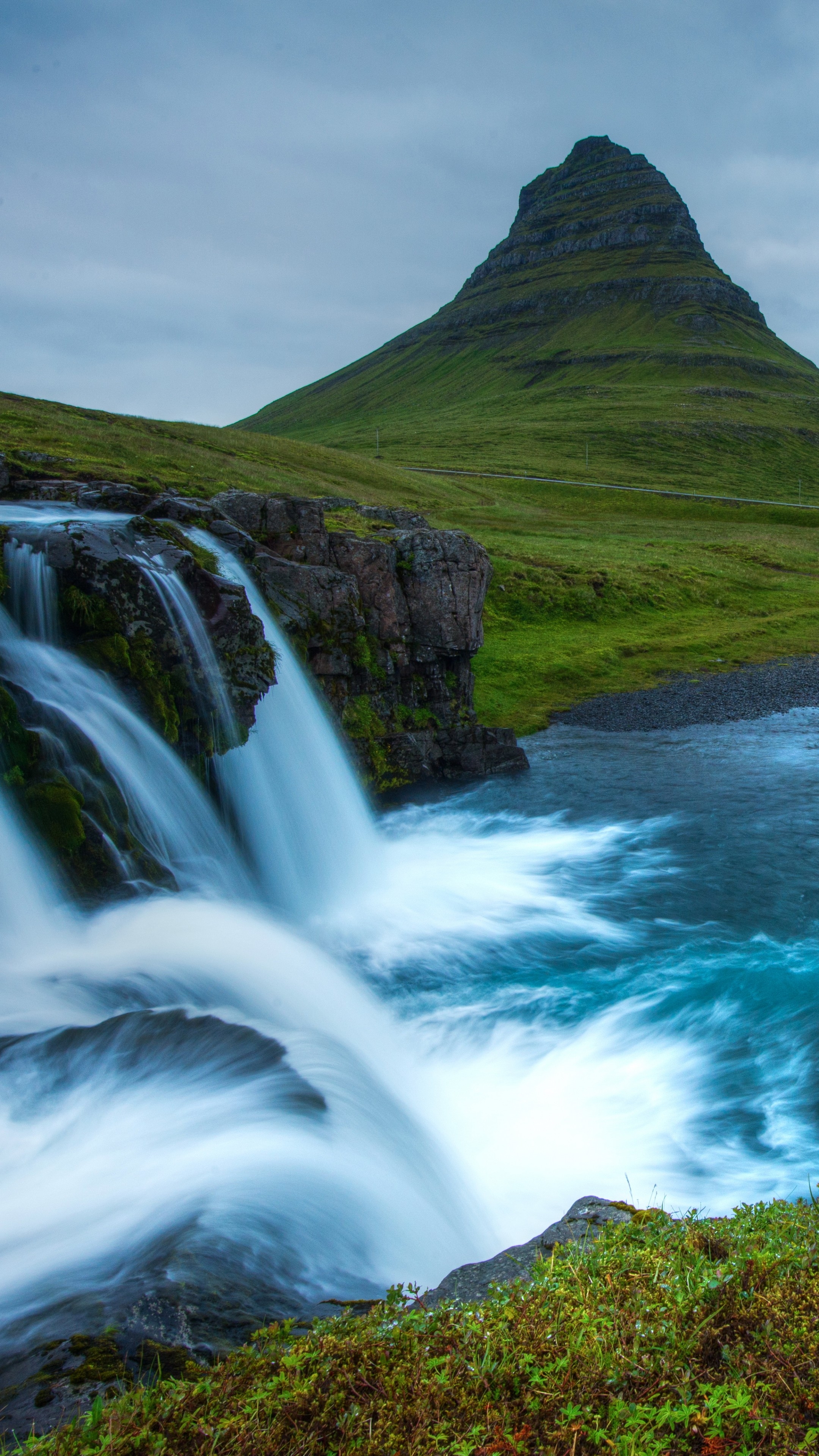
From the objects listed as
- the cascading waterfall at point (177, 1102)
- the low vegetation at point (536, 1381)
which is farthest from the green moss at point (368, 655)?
the low vegetation at point (536, 1381)

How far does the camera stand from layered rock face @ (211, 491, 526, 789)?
24.5 meters

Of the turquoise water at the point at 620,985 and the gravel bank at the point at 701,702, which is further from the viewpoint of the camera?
the gravel bank at the point at 701,702

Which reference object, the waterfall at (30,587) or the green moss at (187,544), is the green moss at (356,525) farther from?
the waterfall at (30,587)

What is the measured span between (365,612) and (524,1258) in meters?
21.6

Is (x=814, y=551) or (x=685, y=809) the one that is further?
(x=814, y=551)

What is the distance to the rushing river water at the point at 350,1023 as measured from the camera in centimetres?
759

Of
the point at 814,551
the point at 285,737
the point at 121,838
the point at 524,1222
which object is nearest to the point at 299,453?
the point at 814,551

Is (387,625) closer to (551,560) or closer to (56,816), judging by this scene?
(56,816)

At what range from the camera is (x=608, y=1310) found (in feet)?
14.9

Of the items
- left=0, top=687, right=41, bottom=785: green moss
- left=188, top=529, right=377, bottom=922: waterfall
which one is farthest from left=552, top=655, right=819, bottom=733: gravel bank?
left=0, top=687, right=41, bottom=785: green moss

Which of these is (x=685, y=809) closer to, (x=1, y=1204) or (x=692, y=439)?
(x=1, y=1204)

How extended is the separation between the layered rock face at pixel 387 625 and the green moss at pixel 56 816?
1048 cm

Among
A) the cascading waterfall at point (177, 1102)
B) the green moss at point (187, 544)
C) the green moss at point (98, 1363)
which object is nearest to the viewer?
the green moss at point (98, 1363)

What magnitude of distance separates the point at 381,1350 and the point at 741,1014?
10908 mm
